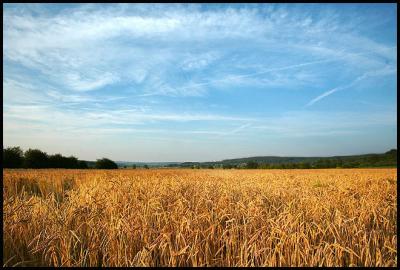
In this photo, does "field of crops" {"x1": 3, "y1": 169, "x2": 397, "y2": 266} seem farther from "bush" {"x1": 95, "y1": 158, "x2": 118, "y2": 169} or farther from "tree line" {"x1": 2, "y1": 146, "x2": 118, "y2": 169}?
"bush" {"x1": 95, "y1": 158, "x2": 118, "y2": 169}

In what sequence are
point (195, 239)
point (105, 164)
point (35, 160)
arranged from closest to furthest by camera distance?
point (195, 239)
point (35, 160)
point (105, 164)

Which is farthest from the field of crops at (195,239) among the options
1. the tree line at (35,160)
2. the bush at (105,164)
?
the bush at (105,164)

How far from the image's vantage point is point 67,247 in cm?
421

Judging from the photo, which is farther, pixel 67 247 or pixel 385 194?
pixel 385 194

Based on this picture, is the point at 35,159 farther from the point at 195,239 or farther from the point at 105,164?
the point at 195,239

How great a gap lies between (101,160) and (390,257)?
213ft

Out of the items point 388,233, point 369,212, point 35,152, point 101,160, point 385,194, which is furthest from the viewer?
point 101,160

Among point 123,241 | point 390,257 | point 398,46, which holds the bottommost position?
point 390,257

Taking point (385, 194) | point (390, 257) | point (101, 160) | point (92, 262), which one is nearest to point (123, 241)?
point (92, 262)

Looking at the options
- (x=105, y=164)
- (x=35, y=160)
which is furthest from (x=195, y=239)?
(x=105, y=164)

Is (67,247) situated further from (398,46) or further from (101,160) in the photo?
(101,160)

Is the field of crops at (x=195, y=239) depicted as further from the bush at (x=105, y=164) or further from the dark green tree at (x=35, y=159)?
the bush at (x=105, y=164)

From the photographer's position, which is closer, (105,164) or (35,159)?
(35,159)

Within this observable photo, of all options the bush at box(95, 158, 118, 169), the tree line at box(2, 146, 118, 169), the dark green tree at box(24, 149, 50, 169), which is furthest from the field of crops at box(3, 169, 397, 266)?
the bush at box(95, 158, 118, 169)
